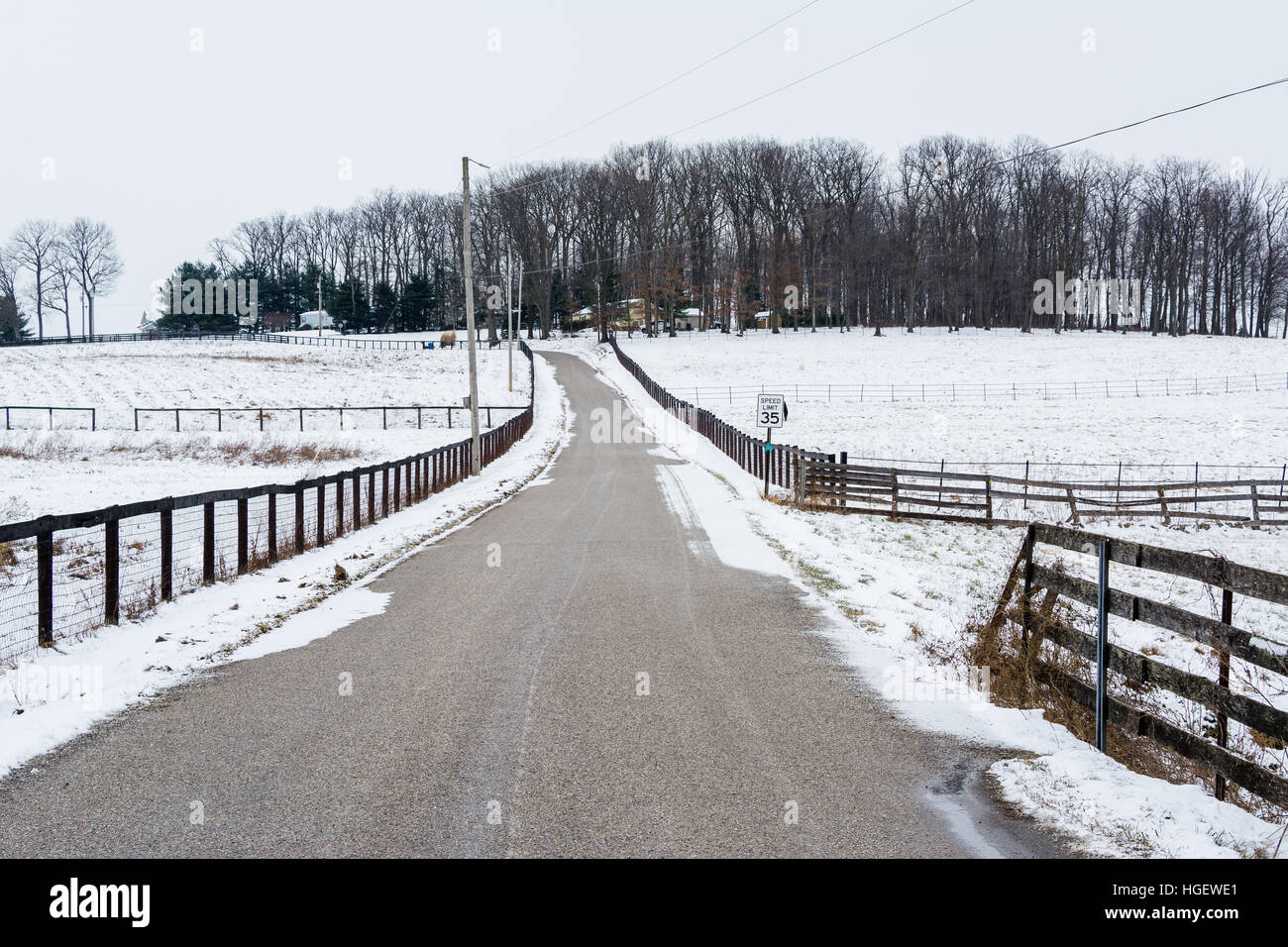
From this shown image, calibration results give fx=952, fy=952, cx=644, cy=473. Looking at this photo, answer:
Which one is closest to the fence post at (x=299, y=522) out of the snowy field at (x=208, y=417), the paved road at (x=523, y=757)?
the paved road at (x=523, y=757)

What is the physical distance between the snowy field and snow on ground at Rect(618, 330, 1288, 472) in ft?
53.7

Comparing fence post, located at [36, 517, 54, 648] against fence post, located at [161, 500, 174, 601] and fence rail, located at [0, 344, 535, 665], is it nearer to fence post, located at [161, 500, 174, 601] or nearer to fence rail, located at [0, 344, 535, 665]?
fence rail, located at [0, 344, 535, 665]

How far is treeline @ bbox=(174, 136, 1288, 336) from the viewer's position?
93188mm

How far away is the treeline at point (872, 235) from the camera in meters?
93.2

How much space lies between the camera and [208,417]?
46219 millimetres

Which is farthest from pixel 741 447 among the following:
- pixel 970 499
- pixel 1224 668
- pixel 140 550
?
pixel 1224 668

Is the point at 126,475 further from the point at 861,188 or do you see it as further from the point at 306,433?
the point at 861,188

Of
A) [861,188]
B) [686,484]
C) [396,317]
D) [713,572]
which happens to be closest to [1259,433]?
[686,484]

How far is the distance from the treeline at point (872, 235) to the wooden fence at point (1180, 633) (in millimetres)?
87111

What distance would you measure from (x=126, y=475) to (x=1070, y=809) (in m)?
26.2

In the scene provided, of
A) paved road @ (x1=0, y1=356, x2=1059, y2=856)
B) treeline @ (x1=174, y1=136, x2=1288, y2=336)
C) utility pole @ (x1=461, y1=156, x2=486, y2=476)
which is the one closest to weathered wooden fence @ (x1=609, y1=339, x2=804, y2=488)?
utility pole @ (x1=461, y1=156, x2=486, y2=476)

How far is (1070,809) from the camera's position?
4797 millimetres

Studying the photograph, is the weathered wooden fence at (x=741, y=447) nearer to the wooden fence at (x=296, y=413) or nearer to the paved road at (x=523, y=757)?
the wooden fence at (x=296, y=413)

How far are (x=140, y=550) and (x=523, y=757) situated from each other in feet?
34.5
